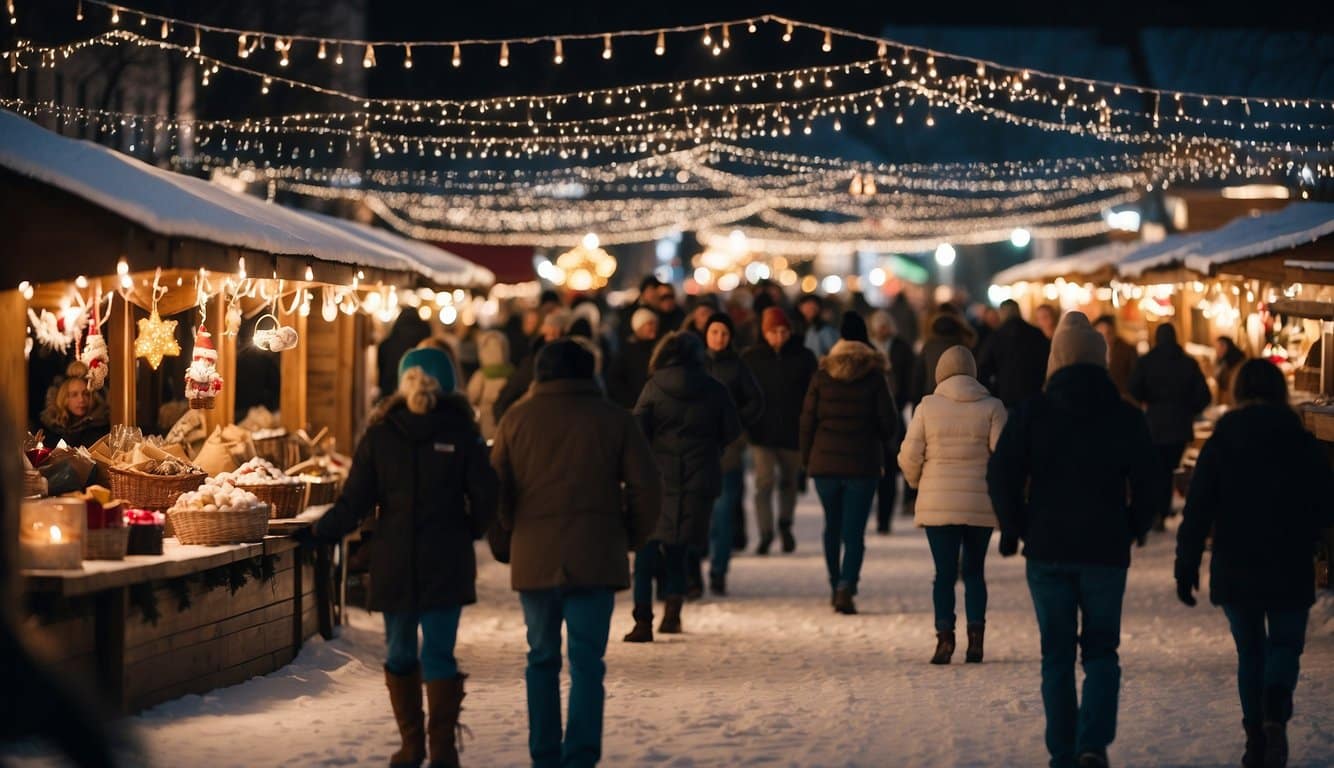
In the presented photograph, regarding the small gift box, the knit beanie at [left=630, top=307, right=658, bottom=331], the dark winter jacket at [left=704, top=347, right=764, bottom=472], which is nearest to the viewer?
the small gift box

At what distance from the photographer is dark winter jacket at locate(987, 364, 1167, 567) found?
792 cm

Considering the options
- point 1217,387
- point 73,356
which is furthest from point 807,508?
point 73,356

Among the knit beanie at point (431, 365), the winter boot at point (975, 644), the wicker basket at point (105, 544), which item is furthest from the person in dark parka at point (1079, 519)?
the wicker basket at point (105, 544)

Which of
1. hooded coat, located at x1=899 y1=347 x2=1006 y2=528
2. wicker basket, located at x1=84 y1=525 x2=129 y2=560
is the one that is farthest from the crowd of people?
hooded coat, located at x1=899 y1=347 x2=1006 y2=528

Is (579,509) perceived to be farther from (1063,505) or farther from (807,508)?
(807,508)

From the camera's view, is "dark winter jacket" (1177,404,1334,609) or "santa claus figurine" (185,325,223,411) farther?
"santa claus figurine" (185,325,223,411)

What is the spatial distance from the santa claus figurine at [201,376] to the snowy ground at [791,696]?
5.58 feet

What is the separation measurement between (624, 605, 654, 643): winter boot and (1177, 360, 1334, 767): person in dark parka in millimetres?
4729

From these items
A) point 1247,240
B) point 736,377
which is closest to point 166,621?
point 736,377

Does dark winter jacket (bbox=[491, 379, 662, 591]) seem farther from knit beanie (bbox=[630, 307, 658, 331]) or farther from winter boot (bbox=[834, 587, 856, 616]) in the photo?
knit beanie (bbox=[630, 307, 658, 331])

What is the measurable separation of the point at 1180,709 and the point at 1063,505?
2.24m

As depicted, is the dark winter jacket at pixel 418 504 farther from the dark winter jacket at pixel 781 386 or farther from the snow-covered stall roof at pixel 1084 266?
the snow-covered stall roof at pixel 1084 266

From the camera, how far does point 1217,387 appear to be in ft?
66.3

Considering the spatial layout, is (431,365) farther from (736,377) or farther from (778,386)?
(778,386)
